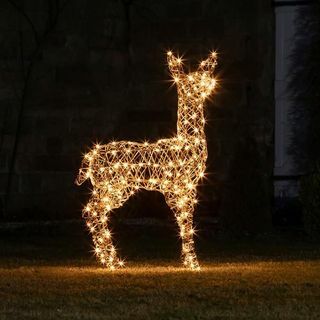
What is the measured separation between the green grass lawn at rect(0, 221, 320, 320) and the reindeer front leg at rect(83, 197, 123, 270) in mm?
135

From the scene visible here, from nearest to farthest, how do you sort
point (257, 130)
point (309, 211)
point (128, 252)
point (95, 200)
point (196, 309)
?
point (196, 309), point (95, 200), point (128, 252), point (309, 211), point (257, 130)

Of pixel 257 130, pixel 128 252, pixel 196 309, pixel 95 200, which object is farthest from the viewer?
pixel 257 130

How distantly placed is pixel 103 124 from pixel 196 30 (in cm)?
191

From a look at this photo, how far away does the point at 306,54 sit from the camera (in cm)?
1337

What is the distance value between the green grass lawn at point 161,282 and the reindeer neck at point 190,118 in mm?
1322

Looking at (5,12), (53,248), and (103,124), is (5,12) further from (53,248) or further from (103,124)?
(53,248)

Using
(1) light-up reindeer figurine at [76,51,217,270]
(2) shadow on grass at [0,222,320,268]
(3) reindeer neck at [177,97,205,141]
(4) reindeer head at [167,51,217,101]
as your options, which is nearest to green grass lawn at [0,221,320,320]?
(2) shadow on grass at [0,222,320,268]

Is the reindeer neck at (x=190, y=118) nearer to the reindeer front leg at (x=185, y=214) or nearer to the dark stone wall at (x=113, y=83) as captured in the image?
the reindeer front leg at (x=185, y=214)

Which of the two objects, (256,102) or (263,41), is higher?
(263,41)

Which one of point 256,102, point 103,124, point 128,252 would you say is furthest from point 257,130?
point 128,252

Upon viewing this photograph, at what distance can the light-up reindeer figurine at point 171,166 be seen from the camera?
8.62m

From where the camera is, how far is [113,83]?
44.1 feet

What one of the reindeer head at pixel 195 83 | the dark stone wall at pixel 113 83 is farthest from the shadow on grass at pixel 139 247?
the reindeer head at pixel 195 83

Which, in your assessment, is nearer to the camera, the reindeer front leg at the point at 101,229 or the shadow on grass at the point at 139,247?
the reindeer front leg at the point at 101,229
